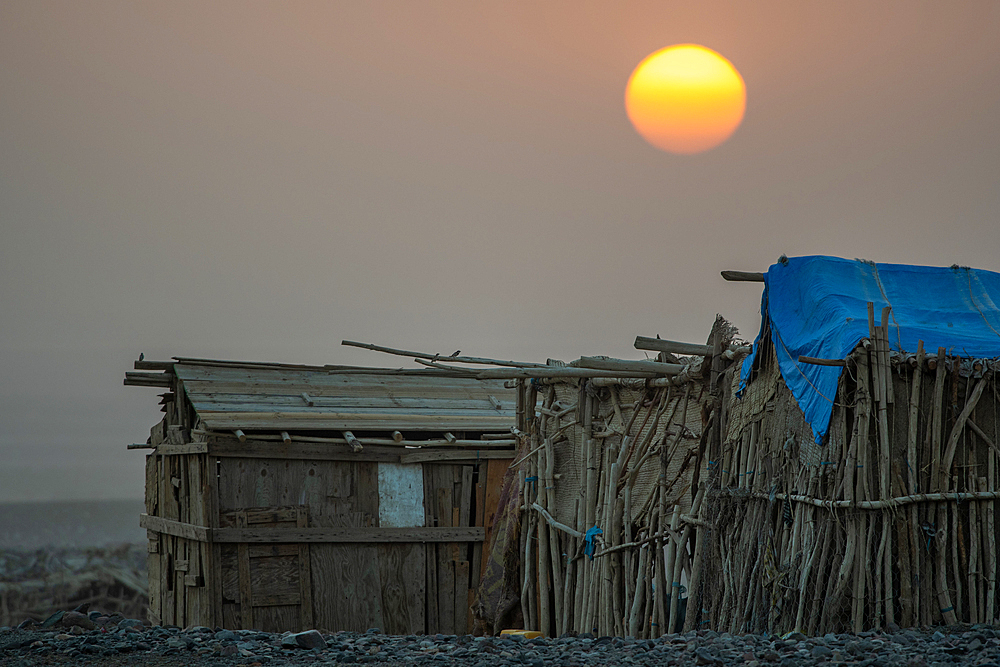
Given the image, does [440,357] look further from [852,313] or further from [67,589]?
[67,589]

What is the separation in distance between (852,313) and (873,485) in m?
1.67

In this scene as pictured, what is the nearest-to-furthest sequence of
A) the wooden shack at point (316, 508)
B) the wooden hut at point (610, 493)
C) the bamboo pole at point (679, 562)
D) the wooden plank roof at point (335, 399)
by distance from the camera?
the bamboo pole at point (679, 562), the wooden hut at point (610, 493), the wooden shack at point (316, 508), the wooden plank roof at point (335, 399)

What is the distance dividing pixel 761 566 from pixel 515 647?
2421 mm

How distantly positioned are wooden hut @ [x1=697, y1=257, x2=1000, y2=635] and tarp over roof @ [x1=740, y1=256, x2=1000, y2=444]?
0.02m

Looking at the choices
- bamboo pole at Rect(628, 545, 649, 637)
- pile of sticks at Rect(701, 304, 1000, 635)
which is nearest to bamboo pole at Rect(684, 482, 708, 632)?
bamboo pole at Rect(628, 545, 649, 637)

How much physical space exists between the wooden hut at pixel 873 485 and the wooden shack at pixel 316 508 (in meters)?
6.42

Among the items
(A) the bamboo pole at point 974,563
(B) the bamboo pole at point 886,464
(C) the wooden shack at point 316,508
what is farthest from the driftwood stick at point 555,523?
(A) the bamboo pole at point 974,563

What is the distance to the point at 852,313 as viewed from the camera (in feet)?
26.6

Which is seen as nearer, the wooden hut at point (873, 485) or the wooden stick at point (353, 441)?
the wooden hut at point (873, 485)

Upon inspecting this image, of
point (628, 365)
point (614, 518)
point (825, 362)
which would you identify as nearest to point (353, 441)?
point (614, 518)

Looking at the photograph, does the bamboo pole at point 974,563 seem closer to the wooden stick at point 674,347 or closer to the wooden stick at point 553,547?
the wooden stick at point 674,347

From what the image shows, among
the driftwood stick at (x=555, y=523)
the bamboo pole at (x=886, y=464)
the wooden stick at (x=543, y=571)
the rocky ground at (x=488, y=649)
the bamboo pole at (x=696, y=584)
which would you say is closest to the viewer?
the rocky ground at (x=488, y=649)

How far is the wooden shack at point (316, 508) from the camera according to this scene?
13133 mm

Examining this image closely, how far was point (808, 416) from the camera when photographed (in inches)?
299
